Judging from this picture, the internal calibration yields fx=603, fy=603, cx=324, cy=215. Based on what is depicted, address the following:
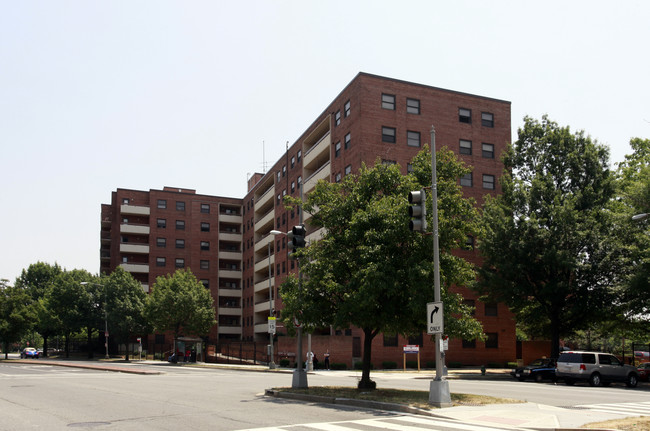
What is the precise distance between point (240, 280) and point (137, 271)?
1555cm

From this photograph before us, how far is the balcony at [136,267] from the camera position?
85.8 metres

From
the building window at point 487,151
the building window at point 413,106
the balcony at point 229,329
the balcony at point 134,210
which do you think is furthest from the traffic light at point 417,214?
the balcony at point 134,210

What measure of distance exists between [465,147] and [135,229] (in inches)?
2098

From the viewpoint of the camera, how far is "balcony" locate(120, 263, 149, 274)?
281ft

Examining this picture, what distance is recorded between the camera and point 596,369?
3066 cm

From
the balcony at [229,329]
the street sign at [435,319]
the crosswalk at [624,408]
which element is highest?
the street sign at [435,319]

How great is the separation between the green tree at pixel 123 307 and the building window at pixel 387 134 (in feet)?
123

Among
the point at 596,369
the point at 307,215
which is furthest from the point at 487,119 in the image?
the point at 596,369

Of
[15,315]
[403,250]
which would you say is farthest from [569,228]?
[15,315]

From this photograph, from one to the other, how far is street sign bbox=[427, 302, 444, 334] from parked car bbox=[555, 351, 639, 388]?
17273 millimetres

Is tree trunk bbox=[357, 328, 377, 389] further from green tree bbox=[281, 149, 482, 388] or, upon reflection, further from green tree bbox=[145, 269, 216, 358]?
green tree bbox=[145, 269, 216, 358]

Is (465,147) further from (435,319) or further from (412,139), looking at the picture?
(435,319)

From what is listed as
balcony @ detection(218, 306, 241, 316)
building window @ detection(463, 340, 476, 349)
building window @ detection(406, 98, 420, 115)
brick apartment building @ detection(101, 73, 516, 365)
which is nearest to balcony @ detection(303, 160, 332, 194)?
brick apartment building @ detection(101, 73, 516, 365)

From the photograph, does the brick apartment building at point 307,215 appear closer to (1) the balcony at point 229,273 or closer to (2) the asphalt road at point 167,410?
(1) the balcony at point 229,273
